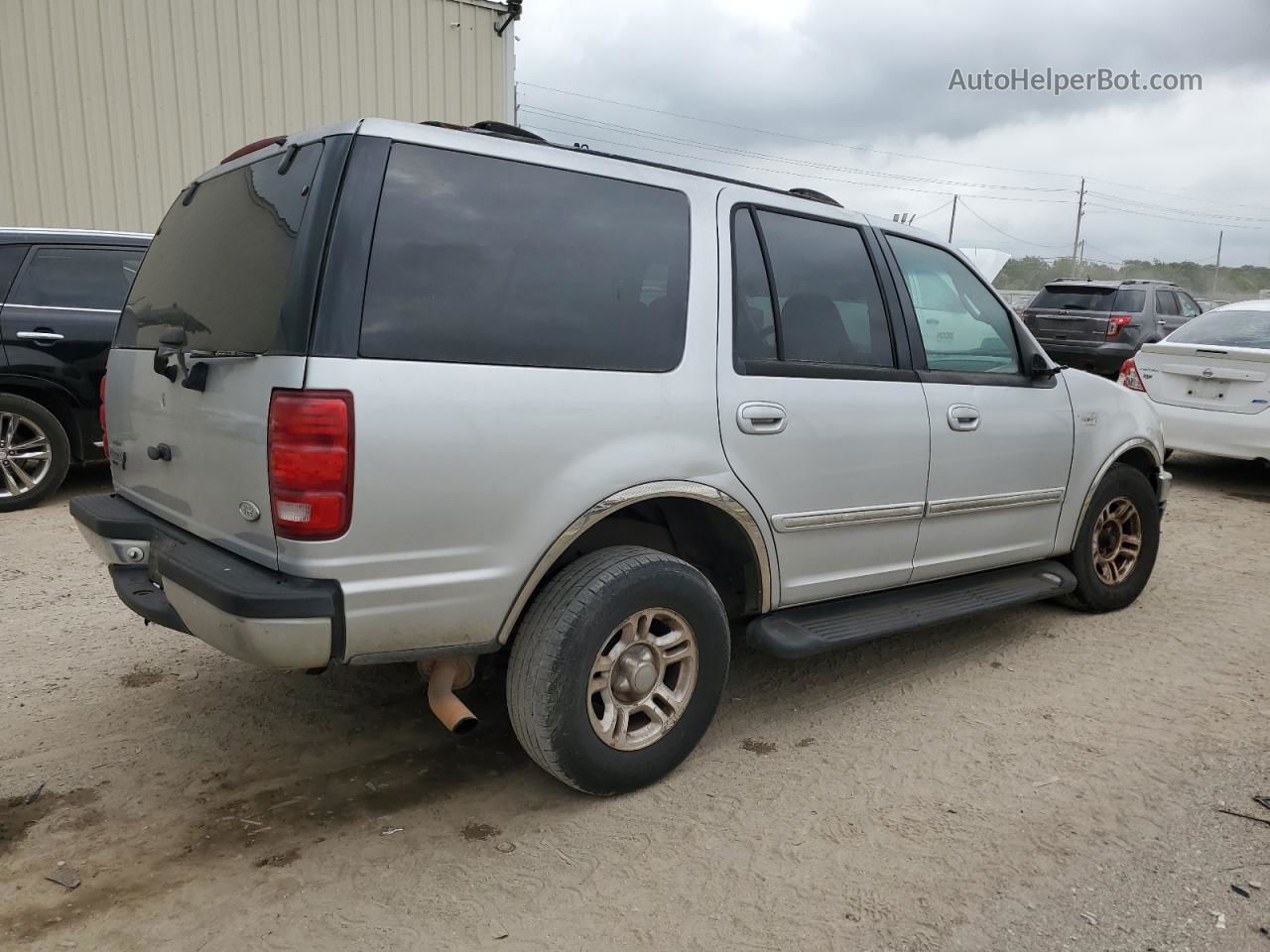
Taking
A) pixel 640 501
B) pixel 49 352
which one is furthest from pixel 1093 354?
pixel 49 352

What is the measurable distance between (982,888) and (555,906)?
1125mm

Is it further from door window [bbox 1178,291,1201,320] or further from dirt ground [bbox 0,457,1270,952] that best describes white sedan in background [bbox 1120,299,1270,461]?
door window [bbox 1178,291,1201,320]

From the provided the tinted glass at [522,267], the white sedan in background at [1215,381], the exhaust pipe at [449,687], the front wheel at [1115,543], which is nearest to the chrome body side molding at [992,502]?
the front wheel at [1115,543]

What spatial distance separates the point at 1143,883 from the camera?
8.30ft

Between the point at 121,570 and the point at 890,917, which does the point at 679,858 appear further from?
the point at 121,570

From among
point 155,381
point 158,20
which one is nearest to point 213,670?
point 155,381

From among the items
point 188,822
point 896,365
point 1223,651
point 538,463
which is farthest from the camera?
point 1223,651

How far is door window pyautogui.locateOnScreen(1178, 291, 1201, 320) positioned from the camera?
45.8 ft

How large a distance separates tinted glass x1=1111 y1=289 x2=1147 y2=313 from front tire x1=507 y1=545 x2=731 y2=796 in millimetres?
11877

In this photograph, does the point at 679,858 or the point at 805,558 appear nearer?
the point at 679,858

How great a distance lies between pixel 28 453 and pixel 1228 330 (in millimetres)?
9153

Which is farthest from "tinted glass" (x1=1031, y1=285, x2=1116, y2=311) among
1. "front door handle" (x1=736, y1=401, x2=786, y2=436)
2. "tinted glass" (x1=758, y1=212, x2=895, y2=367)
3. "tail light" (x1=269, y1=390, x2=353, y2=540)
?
"tail light" (x1=269, y1=390, x2=353, y2=540)

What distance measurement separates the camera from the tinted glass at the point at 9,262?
6125 mm

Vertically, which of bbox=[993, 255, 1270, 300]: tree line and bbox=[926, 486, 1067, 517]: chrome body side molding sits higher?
bbox=[993, 255, 1270, 300]: tree line
